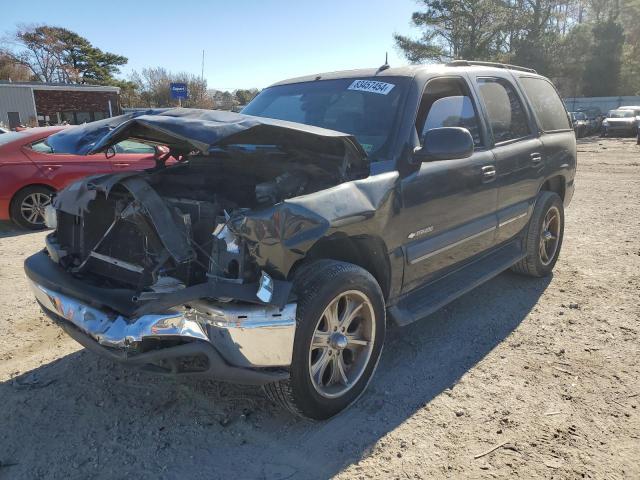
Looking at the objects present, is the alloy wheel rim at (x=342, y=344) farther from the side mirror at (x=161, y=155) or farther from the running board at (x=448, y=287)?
the side mirror at (x=161, y=155)

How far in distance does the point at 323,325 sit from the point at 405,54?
1583 inches

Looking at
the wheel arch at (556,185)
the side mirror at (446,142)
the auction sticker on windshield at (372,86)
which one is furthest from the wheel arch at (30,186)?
the wheel arch at (556,185)

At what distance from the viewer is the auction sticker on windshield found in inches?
144

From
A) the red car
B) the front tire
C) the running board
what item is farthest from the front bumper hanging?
the red car

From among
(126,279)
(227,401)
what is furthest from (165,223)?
(227,401)

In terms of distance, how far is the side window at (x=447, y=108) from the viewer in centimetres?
365

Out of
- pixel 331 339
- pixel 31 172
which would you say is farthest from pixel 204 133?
pixel 31 172

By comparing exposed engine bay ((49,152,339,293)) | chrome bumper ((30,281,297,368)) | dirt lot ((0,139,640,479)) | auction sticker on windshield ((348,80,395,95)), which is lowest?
dirt lot ((0,139,640,479))

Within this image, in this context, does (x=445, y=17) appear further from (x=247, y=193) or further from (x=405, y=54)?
(x=247, y=193)

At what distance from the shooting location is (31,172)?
7.29 m

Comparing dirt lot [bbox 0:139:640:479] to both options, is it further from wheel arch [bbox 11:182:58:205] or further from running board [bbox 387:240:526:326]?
wheel arch [bbox 11:182:58:205]

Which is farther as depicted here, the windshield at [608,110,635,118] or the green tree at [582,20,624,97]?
the green tree at [582,20,624,97]

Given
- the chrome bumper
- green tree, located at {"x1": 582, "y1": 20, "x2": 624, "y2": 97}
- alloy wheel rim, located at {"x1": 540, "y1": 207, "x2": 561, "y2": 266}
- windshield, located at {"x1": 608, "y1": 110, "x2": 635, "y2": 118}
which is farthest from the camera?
green tree, located at {"x1": 582, "y1": 20, "x2": 624, "y2": 97}

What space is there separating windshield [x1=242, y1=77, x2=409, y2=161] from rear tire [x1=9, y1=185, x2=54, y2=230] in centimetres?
464
